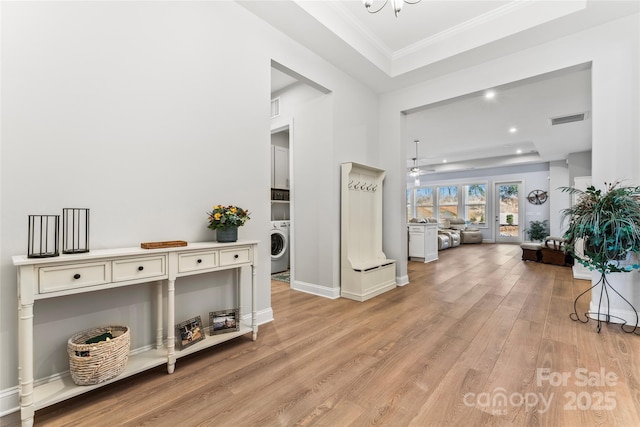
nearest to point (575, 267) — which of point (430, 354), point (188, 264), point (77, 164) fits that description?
point (430, 354)

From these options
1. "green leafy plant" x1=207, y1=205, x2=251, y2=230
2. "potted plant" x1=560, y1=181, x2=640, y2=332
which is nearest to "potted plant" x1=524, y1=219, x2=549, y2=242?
"potted plant" x1=560, y1=181, x2=640, y2=332

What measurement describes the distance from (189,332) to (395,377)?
4.81 ft

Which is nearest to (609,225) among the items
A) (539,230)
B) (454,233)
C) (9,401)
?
(9,401)

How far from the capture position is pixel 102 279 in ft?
5.35

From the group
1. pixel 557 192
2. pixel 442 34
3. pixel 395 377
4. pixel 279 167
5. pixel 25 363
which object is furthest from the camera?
pixel 557 192

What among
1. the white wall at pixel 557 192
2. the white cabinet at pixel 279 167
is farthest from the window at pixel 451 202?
the white cabinet at pixel 279 167

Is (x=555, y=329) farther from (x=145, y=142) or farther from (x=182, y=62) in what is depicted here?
(x=182, y=62)

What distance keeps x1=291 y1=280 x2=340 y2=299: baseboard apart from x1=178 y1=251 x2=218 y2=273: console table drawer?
1891mm

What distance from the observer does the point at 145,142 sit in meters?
2.06

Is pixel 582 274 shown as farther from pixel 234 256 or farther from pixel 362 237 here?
pixel 234 256

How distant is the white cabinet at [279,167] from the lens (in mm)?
5684

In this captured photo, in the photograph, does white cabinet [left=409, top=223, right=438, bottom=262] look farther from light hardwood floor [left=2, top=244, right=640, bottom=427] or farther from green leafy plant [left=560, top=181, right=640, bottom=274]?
green leafy plant [left=560, top=181, right=640, bottom=274]

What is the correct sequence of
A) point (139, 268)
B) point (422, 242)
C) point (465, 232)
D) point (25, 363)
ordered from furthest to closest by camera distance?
point (465, 232) < point (422, 242) < point (139, 268) < point (25, 363)

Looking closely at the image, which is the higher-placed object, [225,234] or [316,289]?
[225,234]
